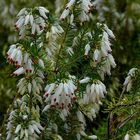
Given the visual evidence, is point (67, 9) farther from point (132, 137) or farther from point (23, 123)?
point (132, 137)

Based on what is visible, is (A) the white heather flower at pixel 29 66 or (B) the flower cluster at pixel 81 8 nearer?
(A) the white heather flower at pixel 29 66

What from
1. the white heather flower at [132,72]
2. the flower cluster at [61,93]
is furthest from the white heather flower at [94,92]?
the white heather flower at [132,72]

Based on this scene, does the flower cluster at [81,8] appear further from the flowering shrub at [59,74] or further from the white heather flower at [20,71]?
the white heather flower at [20,71]

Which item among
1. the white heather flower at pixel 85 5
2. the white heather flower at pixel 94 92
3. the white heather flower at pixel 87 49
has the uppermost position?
the white heather flower at pixel 85 5

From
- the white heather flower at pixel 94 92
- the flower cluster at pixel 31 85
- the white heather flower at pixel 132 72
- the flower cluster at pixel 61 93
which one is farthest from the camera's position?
the white heather flower at pixel 132 72

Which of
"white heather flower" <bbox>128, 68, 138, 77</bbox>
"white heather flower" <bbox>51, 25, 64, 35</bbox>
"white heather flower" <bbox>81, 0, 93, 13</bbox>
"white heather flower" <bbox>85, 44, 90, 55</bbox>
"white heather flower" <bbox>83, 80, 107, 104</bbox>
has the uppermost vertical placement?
"white heather flower" <bbox>81, 0, 93, 13</bbox>

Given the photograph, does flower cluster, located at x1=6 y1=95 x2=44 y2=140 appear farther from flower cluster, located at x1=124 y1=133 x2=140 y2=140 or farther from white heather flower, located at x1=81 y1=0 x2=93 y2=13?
white heather flower, located at x1=81 y1=0 x2=93 y2=13

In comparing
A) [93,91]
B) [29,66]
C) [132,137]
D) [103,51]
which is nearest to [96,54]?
[103,51]

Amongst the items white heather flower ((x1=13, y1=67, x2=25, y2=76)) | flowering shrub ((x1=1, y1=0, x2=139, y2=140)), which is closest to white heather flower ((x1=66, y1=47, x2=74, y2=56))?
flowering shrub ((x1=1, y1=0, x2=139, y2=140))

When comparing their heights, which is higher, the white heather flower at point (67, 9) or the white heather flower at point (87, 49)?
the white heather flower at point (67, 9)

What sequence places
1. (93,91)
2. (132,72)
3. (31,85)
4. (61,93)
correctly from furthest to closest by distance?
(132,72), (31,85), (93,91), (61,93)

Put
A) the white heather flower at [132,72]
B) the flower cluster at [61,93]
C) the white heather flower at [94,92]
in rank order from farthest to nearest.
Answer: the white heather flower at [132,72] → the white heather flower at [94,92] → the flower cluster at [61,93]

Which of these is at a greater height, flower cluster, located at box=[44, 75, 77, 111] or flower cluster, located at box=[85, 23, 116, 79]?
flower cluster, located at box=[85, 23, 116, 79]

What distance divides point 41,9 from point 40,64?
37 cm
